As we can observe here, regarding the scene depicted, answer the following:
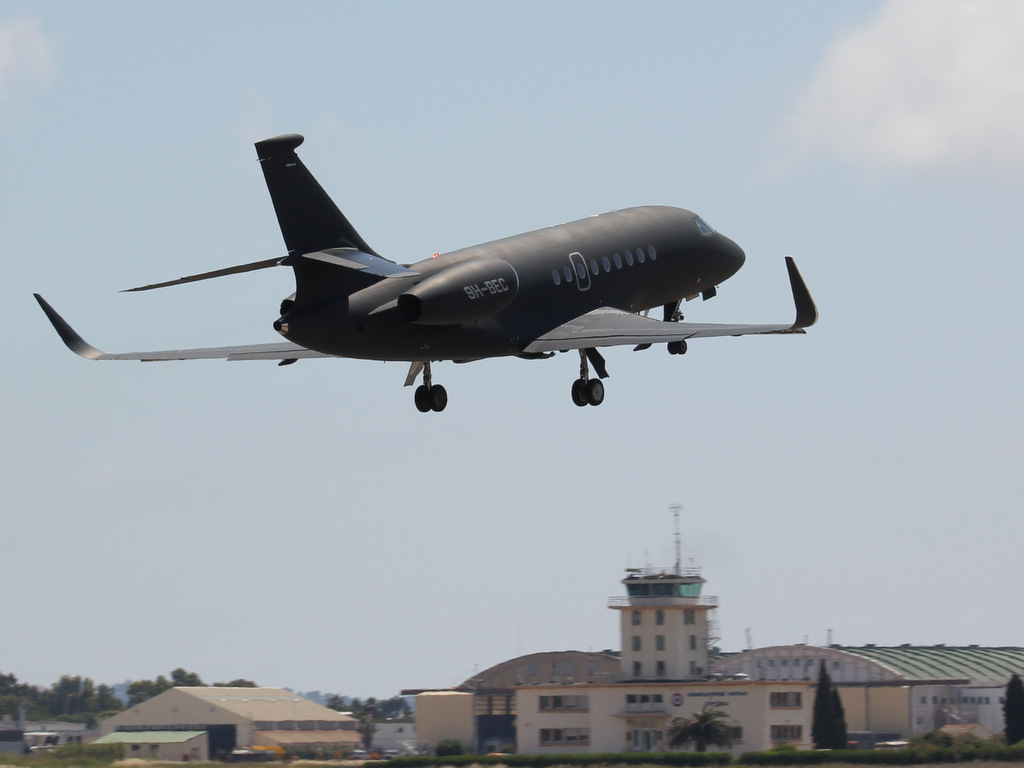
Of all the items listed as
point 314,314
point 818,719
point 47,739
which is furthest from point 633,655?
point 314,314

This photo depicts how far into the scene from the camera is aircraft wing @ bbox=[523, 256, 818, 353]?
149ft

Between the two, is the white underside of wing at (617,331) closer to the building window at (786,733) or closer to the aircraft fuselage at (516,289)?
the aircraft fuselage at (516,289)

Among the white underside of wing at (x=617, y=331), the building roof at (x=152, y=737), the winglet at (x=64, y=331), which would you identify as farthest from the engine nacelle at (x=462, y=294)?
the building roof at (x=152, y=737)

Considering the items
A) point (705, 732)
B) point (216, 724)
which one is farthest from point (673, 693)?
point (216, 724)

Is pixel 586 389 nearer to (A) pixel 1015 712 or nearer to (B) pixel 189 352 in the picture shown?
(B) pixel 189 352

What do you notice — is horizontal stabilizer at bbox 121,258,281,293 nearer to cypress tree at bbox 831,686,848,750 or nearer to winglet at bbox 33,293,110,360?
winglet at bbox 33,293,110,360

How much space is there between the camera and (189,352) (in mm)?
52062

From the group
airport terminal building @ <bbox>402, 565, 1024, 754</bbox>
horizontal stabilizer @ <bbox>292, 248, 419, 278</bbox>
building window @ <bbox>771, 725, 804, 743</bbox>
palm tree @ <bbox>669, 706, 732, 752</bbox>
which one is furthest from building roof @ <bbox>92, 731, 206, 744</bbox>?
horizontal stabilizer @ <bbox>292, 248, 419, 278</bbox>

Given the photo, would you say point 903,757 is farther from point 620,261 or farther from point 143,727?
point 143,727

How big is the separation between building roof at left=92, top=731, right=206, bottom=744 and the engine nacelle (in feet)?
285

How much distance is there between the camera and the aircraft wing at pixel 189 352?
51.3 m

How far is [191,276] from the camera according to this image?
44344 mm

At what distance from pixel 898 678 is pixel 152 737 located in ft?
184

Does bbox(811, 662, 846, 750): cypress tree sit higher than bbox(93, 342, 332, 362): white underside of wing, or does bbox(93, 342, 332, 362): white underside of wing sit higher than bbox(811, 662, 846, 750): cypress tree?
bbox(93, 342, 332, 362): white underside of wing
